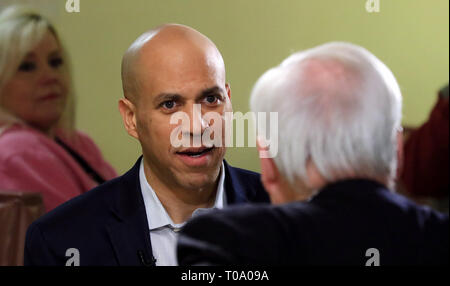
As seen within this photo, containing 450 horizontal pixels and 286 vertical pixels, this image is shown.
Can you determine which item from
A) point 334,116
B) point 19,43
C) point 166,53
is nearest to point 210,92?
point 166,53

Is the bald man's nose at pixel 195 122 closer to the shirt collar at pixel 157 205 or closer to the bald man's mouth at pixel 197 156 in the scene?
the bald man's mouth at pixel 197 156

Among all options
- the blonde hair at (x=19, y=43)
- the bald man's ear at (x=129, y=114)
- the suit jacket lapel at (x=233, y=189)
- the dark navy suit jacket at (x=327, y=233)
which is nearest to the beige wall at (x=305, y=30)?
the blonde hair at (x=19, y=43)

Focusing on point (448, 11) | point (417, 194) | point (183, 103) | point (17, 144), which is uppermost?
point (448, 11)

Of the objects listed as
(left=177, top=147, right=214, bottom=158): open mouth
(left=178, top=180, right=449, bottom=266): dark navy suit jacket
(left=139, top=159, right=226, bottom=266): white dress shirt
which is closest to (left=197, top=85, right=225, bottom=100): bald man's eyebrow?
(left=177, top=147, right=214, bottom=158): open mouth

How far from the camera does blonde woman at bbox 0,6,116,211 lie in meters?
2.07

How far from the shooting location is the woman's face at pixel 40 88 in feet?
7.00

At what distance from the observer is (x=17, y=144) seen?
6.84ft

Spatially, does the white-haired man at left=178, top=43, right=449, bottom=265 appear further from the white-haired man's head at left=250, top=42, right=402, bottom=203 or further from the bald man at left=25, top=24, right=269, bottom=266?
the bald man at left=25, top=24, right=269, bottom=266

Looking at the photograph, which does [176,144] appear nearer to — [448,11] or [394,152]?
[394,152]

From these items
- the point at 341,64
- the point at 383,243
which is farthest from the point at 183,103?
the point at 383,243

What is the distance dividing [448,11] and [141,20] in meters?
0.98

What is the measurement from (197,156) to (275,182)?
0.40 meters

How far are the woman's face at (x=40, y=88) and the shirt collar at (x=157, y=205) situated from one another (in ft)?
2.10

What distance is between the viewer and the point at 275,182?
3.85 feet
